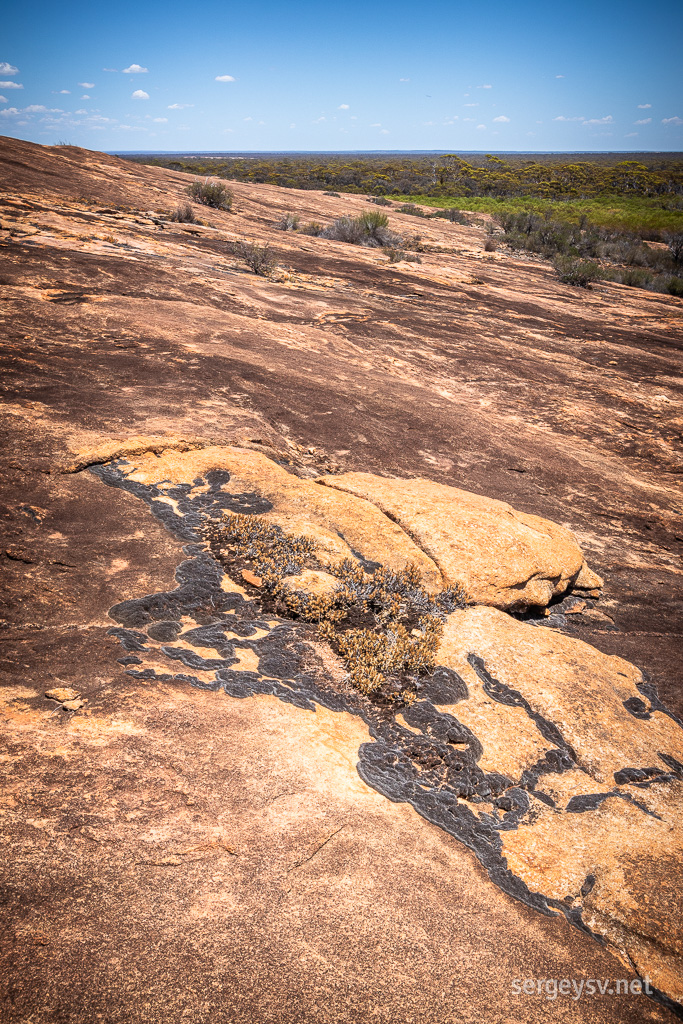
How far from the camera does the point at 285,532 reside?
3.83 m

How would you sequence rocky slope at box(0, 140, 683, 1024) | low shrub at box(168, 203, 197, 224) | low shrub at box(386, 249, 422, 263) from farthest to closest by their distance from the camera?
low shrub at box(386, 249, 422, 263) < low shrub at box(168, 203, 197, 224) < rocky slope at box(0, 140, 683, 1024)

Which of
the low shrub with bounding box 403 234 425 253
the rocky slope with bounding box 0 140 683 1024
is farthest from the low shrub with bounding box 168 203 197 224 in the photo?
the low shrub with bounding box 403 234 425 253

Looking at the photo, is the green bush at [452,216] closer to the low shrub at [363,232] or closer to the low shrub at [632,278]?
the low shrub at [632,278]

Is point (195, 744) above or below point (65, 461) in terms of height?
below

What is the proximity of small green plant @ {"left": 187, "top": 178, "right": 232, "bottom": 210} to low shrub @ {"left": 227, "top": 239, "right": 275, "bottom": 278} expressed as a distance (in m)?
5.71

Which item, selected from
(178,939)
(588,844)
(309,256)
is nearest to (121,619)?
(178,939)

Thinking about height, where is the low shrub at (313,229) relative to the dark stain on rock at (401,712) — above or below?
above

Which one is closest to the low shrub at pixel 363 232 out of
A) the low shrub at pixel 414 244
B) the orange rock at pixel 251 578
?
the low shrub at pixel 414 244

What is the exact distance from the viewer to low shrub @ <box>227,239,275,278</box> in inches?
442

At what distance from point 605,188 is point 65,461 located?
195 ft

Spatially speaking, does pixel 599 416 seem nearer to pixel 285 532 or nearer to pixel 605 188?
pixel 285 532

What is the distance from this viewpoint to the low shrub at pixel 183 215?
1358cm

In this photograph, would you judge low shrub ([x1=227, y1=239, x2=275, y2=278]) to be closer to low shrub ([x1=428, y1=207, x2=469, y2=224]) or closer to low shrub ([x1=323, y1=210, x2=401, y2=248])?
low shrub ([x1=323, y1=210, x2=401, y2=248])

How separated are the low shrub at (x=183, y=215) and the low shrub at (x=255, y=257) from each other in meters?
2.44
